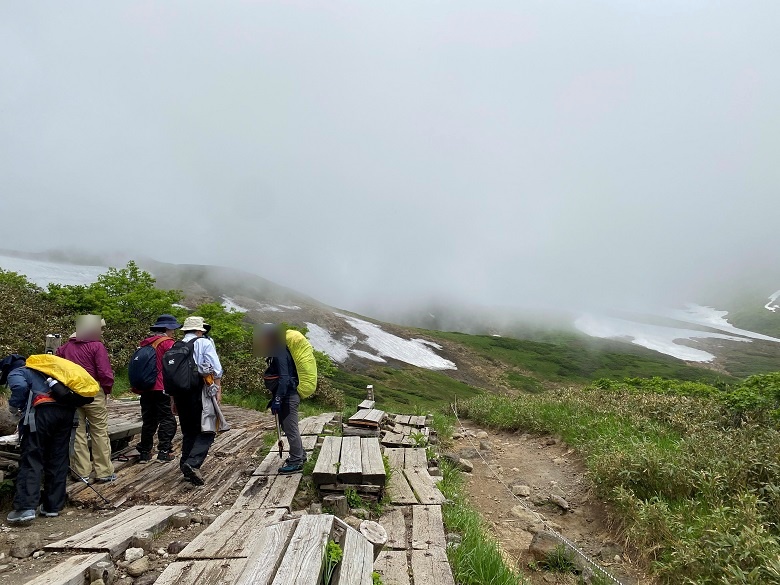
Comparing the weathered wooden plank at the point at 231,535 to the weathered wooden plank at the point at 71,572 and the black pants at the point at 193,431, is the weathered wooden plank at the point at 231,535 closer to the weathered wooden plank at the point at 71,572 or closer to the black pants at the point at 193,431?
the weathered wooden plank at the point at 71,572

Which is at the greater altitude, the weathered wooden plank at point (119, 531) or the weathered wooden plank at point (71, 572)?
the weathered wooden plank at point (71, 572)

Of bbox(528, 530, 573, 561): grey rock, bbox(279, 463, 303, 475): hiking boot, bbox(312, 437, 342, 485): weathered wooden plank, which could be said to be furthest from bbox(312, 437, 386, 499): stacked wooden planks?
bbox(528, 530, 573, 561): grey rock

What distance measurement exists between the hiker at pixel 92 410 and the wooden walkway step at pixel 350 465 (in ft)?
11.6

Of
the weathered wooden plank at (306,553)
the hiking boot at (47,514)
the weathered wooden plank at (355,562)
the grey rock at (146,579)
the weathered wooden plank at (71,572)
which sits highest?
the weathered wooden plank at (355,562)

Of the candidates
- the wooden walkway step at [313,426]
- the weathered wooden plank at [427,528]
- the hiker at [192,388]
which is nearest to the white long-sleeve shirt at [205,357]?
the hiker at [192,388]

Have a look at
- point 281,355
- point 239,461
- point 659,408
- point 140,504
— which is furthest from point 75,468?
point 659,408

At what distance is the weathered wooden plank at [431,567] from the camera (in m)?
4.37

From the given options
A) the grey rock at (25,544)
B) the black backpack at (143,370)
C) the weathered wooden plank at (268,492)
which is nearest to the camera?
the grey rock at (25,544)

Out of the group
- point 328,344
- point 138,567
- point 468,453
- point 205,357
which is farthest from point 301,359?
point 328,344

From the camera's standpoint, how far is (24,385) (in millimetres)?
6660

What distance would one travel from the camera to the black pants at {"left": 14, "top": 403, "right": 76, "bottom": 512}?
21.3 feet

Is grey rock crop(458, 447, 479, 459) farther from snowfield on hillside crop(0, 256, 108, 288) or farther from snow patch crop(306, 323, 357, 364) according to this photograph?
snowfield on hillside crop(0, 256, 108, 288)

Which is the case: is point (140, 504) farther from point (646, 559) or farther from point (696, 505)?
point (696, 505)

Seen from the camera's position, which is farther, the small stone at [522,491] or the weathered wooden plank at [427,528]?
the small stone at [522,491]
